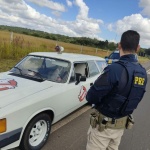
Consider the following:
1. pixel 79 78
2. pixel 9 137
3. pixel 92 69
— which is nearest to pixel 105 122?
pixel 9 137

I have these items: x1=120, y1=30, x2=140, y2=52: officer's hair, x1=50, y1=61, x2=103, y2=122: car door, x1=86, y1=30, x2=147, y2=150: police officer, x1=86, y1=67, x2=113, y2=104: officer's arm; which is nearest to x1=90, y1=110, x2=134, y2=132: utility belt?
x1=86, y1=30, x2=147, y2=150: police officer

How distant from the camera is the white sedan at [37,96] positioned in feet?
10.1

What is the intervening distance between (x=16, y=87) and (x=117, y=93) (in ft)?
6.76

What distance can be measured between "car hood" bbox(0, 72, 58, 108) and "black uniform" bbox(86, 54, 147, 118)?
1.43 metres

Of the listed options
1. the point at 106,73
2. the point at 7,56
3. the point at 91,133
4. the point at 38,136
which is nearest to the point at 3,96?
the point at 38,136

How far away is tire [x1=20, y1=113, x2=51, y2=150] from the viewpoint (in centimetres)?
337

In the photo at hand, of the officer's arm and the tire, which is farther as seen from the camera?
the tire

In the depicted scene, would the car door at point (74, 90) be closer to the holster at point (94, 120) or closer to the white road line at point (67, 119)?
the white road line at point (67, 119)

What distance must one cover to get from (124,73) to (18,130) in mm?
1763

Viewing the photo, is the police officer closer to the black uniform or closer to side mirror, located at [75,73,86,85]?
the black uniform

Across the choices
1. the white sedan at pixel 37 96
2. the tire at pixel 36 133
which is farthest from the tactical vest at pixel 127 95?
the tire at pixel 36 133

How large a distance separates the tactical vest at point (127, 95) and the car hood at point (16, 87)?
4.85ft

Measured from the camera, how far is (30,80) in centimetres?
420

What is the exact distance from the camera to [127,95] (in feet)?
7.67
